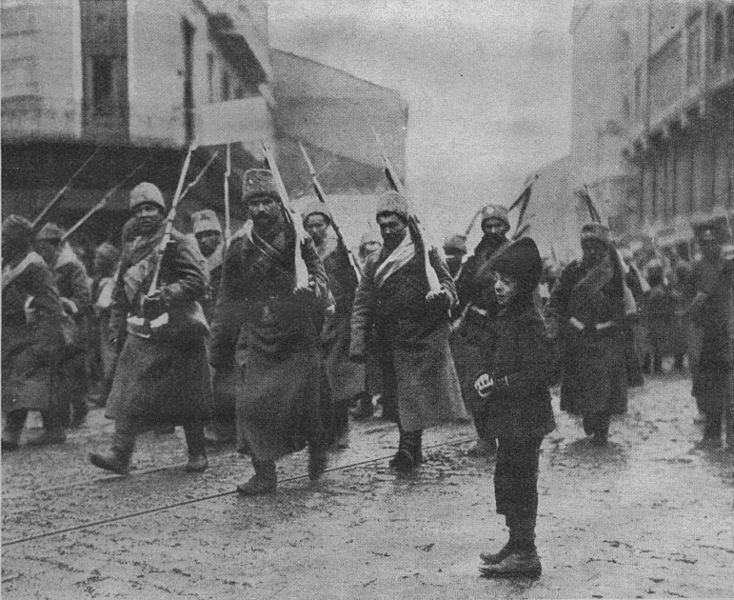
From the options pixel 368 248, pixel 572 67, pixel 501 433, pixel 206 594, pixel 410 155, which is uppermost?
pixel 572 67

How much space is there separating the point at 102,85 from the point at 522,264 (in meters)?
8.94

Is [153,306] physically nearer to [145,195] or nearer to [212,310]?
[145,195]

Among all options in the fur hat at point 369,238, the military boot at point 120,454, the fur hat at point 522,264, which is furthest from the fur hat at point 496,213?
the military boot at point 120,454

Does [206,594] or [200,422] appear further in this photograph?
[200,422]

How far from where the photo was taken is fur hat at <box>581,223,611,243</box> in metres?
6.60

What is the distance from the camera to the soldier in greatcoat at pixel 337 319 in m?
7.52

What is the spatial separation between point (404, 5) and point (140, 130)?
712cm

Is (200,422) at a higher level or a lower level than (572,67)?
lower

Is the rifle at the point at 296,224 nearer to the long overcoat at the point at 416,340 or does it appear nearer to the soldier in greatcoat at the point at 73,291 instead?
the long overcoat at the point at 416,340

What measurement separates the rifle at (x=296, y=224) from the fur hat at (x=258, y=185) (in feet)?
0.13

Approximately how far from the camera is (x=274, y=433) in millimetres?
5762

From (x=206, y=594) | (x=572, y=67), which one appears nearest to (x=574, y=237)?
(x=572, y=67)

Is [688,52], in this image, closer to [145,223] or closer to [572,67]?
[572,67]

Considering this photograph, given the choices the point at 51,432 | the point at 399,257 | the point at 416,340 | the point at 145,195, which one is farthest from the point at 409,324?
the point at 51,432
